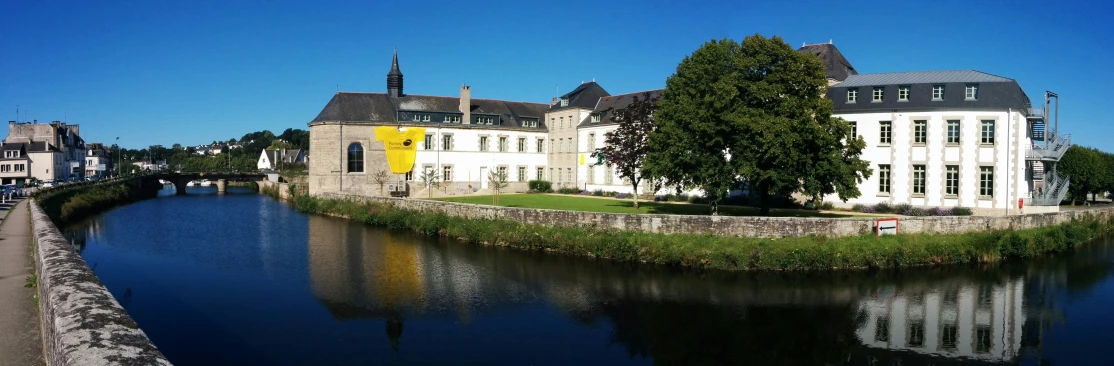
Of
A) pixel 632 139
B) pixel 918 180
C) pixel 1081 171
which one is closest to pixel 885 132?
pixel 918 180

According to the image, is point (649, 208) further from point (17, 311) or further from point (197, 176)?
point (197, 176)

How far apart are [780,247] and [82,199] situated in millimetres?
38796

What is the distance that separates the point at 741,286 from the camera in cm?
1798

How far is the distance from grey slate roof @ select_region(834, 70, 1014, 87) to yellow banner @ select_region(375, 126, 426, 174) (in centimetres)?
2598

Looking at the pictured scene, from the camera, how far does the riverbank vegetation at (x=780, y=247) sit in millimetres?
20328

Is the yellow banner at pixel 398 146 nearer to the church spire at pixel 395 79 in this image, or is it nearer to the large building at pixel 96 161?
the church spire at pixel 395 79

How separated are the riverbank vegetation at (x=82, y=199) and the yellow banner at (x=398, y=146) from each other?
16636 mm

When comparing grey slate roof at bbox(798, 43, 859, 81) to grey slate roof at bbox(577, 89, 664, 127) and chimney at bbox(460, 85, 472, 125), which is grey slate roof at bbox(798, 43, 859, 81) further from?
chimney at bbox(460, 85, 472, 125)

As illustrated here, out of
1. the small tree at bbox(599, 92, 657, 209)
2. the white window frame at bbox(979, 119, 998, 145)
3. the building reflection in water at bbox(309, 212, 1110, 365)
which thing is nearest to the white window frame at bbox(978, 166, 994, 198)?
the white window frame at bbox(979, 119, 998, 145)

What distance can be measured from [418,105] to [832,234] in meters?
32.1

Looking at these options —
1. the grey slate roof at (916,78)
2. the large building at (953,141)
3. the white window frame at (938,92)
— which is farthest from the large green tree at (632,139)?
the white window frame at (938,92)

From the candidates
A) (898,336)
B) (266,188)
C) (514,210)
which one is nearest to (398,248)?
(514,210)

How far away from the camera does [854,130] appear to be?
106ft

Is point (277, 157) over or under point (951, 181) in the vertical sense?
over
